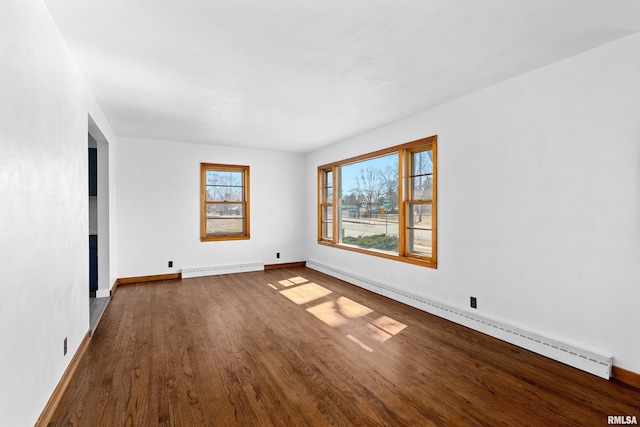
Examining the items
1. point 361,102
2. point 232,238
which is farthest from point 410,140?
point 232,238

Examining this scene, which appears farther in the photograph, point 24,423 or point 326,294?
point 326,294

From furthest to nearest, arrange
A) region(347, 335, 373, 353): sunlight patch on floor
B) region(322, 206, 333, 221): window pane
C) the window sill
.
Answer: region(322, 206, 333, 221): window pane < the window sill < region(347, 335, 373, 353): sunlight patch on floor

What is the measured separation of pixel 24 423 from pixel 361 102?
3966 mm

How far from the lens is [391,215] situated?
201 inches

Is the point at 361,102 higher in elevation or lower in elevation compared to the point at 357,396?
higher

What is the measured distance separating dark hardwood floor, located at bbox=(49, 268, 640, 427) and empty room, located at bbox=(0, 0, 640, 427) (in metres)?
0.02

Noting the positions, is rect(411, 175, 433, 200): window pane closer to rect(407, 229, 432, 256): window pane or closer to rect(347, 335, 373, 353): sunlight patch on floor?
rect(407, 229, 432, 256): window pane

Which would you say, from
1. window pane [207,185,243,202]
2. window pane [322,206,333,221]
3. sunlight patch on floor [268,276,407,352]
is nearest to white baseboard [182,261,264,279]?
sunlight patch on floor [268,276,407,352]

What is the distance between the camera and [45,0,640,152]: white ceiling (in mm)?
2150

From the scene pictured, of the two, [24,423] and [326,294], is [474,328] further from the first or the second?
[24,423]

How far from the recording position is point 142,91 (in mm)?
3607

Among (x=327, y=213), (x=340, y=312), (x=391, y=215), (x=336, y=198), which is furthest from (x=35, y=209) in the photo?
(x=327, y=213)

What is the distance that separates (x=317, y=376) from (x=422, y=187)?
9.50ft

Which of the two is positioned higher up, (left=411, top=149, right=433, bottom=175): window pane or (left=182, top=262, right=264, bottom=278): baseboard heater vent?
(left=411, top=149, right=433, bottom=175): window pane
